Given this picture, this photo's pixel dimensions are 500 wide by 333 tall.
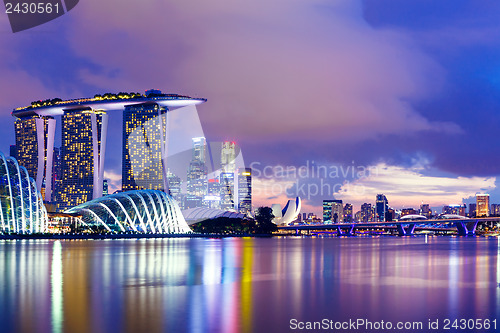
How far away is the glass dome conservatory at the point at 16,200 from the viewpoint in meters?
112

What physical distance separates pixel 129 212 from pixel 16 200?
41.1 metres

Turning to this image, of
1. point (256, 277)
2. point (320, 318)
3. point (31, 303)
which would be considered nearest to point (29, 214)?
point (256, 277)

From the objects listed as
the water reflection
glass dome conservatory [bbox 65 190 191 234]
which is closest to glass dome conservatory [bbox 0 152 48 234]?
glass dome conservatory [bbox 65 190 191 234]

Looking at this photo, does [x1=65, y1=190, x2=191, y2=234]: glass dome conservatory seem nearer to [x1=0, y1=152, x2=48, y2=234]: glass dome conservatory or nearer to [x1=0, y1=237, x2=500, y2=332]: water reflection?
[x1=0, y1=152, x2=48, y2=234]: glass dome conservatory

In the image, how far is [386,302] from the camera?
26359mm

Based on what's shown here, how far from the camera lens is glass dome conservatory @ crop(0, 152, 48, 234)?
11150cm

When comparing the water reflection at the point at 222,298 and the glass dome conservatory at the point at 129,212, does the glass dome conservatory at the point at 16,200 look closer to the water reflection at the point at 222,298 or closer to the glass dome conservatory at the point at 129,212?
the glass dome conservatory at the point at 129,212

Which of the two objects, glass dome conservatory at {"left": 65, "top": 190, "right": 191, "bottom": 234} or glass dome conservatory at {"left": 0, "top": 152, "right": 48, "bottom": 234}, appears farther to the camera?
glass dome conservatory at {"left": 65, "top": 190, "right": 191, "bottom": 234}

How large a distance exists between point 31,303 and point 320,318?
40.0 ft

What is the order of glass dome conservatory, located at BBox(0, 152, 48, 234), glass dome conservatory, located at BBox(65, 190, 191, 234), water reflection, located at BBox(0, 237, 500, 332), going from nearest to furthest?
water reflection, located at BBox(0, 237, 500, 332) → glass dome conservatory, located at BBox(0, 152, 48, 234) → glass dome conservatory, located at BBox(65, 190, 191, 234)

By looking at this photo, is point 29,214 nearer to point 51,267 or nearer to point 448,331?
point 51,267

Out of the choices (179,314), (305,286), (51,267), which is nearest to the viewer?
(179,314)

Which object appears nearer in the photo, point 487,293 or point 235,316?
point 235,316

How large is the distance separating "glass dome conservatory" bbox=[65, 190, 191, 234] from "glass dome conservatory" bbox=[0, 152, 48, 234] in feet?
86.0
